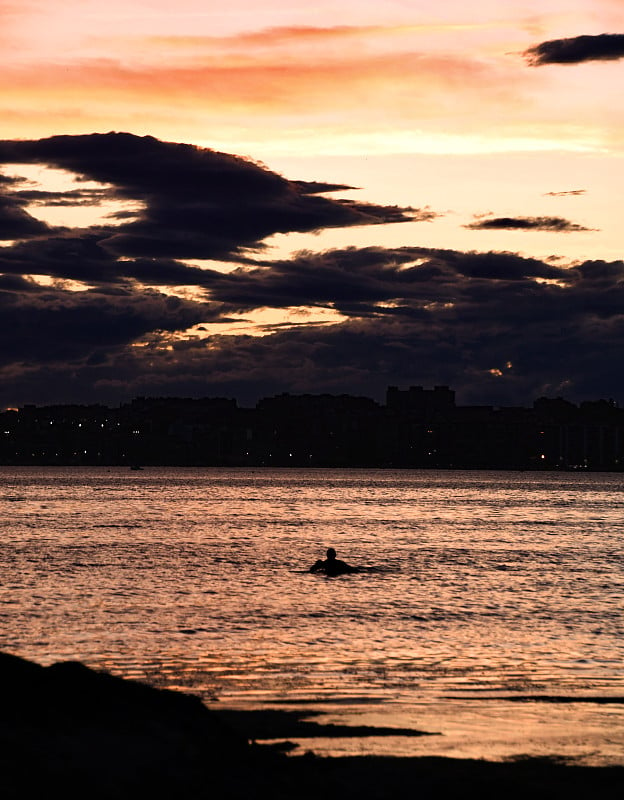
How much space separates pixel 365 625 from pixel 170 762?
24063 millimetres

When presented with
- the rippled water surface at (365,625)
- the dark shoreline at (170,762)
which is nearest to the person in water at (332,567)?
the rippled water surface at (365,625)

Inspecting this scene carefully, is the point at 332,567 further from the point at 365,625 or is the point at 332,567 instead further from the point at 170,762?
the point at 170,762

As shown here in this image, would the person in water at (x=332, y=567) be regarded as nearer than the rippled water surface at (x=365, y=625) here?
No

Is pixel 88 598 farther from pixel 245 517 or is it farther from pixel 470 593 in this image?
pixel 245 517

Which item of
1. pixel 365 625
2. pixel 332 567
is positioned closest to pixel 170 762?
pixel 365 625

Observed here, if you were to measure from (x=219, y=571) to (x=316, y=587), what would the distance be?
10.6m

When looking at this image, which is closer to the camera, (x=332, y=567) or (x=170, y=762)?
(x=170, y=762)

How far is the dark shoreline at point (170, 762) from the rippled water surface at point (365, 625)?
58.7 inches

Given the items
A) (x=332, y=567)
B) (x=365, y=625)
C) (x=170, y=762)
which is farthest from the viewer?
(x=332, y=567)

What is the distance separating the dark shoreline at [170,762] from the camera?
1759 cm

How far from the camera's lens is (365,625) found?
42.5 m

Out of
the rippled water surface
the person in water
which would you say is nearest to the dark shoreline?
the rippled water surface

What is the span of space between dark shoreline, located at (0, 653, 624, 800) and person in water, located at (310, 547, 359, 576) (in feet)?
131

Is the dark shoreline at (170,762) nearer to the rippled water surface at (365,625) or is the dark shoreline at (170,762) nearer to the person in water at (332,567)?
the rippled water surface at (365,625)
